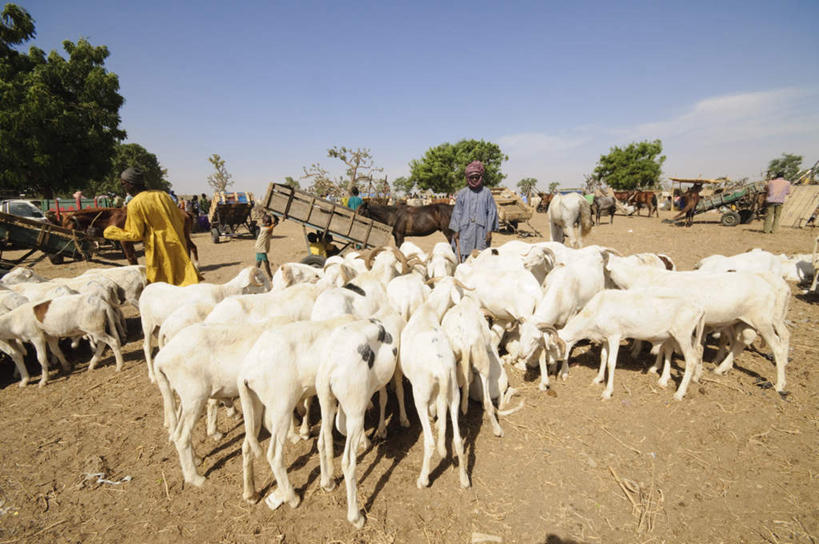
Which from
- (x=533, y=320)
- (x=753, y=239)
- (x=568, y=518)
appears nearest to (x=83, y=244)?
(x=533, y=320)

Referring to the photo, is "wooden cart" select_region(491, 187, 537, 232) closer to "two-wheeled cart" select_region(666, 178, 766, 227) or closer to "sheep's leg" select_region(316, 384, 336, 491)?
"two-wheeled cart" select_region(666, 178, 766, 227)

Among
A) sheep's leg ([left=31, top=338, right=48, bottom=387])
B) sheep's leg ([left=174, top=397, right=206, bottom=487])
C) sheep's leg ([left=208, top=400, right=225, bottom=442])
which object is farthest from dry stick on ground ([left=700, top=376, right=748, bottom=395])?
sheep's leg ([left=31, top=338, right=48, bottom=387])

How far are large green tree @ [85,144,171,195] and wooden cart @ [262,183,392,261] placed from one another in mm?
49558

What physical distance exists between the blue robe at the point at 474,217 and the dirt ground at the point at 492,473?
383cm

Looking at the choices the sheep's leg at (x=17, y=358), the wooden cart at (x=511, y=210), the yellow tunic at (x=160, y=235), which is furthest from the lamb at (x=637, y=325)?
the wooden cart at (x=511, y=210)

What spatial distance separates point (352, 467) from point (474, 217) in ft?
20.1

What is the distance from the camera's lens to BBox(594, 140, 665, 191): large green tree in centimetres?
4797

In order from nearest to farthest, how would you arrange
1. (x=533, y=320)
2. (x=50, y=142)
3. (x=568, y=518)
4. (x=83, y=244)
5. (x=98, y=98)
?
(x=568, y=518), (x=533, y=320), (x=83, y=244), (x=50, y=142), (x=98, y=98)

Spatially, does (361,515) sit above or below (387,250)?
below

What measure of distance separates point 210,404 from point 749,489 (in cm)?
566

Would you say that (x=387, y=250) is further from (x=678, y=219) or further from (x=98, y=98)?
(x=98, y=98)

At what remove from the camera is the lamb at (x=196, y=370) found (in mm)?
3096

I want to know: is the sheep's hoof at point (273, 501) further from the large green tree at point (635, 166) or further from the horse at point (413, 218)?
the large green tree at point (635, 166)

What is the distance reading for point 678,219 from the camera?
893 inches
